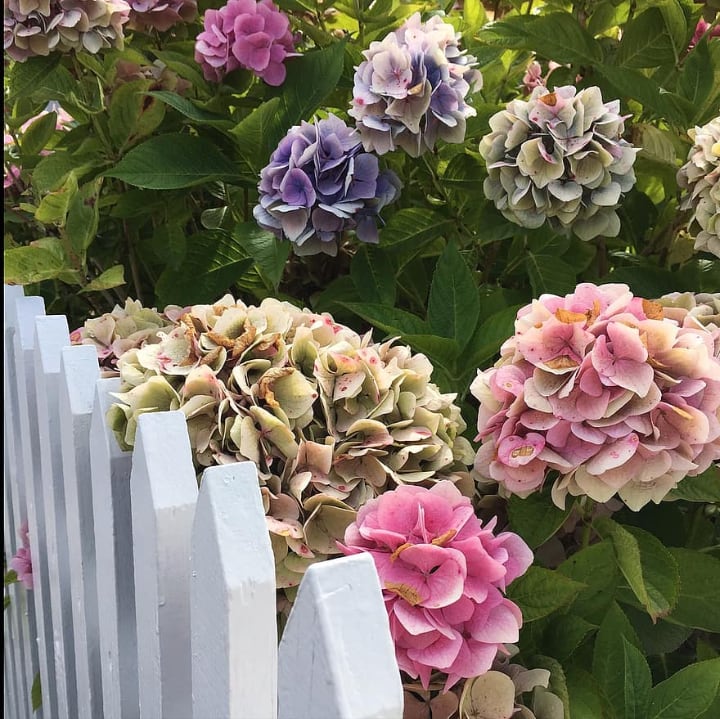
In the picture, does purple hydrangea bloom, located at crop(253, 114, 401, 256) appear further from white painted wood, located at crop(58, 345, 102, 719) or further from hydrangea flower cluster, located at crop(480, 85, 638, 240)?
white painted wood, located at crop(58, 345, 102, 719)

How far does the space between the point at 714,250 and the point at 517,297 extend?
0.35 meters

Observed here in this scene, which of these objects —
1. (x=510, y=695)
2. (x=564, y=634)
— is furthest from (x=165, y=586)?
(x=564, y=634)

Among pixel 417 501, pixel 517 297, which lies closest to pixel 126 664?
pixel 417 501

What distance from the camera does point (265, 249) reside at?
1156mm

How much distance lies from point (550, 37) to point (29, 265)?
0.78m

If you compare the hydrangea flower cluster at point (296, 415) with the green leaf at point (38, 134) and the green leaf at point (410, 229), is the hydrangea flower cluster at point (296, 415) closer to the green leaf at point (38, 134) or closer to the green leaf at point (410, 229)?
the green leaf at point (410, 229)

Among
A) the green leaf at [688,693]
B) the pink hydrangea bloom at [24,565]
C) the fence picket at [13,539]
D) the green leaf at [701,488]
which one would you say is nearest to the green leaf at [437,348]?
the green leaf at [701,488]

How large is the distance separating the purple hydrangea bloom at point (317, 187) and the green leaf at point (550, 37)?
28 cm

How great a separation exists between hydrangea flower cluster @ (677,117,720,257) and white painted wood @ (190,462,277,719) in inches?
25.8

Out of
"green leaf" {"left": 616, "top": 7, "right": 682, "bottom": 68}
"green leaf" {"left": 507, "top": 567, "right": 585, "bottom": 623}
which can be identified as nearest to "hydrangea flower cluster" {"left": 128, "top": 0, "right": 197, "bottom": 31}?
"green leaf" {"left": 616, "top": 7, "right": 682, "bottom": 68}

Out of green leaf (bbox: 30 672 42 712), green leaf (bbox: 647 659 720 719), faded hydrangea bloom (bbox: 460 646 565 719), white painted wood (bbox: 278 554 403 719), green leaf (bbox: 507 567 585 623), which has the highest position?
white painted wood (bbox: 278 554 403 719)

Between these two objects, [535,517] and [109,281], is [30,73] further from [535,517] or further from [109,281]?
[535,517]

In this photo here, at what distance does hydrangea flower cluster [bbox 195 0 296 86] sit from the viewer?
1.23 meters

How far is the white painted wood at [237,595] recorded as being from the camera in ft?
1.51
